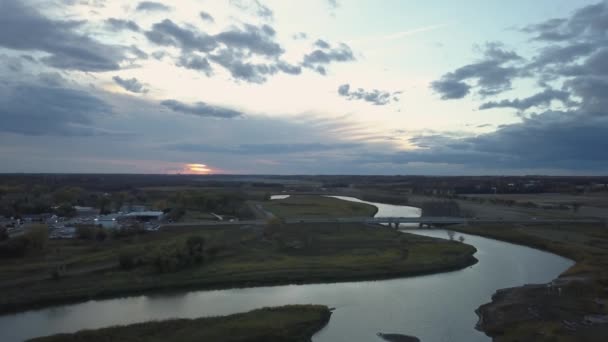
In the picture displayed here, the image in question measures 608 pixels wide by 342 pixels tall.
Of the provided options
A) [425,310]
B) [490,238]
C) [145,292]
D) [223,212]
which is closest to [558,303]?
[425,310]

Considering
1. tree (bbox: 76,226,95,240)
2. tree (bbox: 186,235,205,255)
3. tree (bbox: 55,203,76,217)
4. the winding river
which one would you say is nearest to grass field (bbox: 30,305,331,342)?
the winding river

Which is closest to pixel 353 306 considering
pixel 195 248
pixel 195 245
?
pixel 195 248

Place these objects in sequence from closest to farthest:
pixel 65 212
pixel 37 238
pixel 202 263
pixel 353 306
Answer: pixel 353 306, pixel 202 263, pixel 37 238, pixel 65 212

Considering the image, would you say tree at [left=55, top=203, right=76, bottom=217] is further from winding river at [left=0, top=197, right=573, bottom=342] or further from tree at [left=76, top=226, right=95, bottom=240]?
winding river at [left=0, top=197, right=573, bottom=342]

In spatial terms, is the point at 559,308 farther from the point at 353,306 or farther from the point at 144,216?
the point at 144,216

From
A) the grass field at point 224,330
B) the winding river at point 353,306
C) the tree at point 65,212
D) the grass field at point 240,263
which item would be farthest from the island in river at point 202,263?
the tree at point 65,212

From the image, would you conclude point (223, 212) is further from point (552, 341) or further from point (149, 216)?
point (552, 341)
